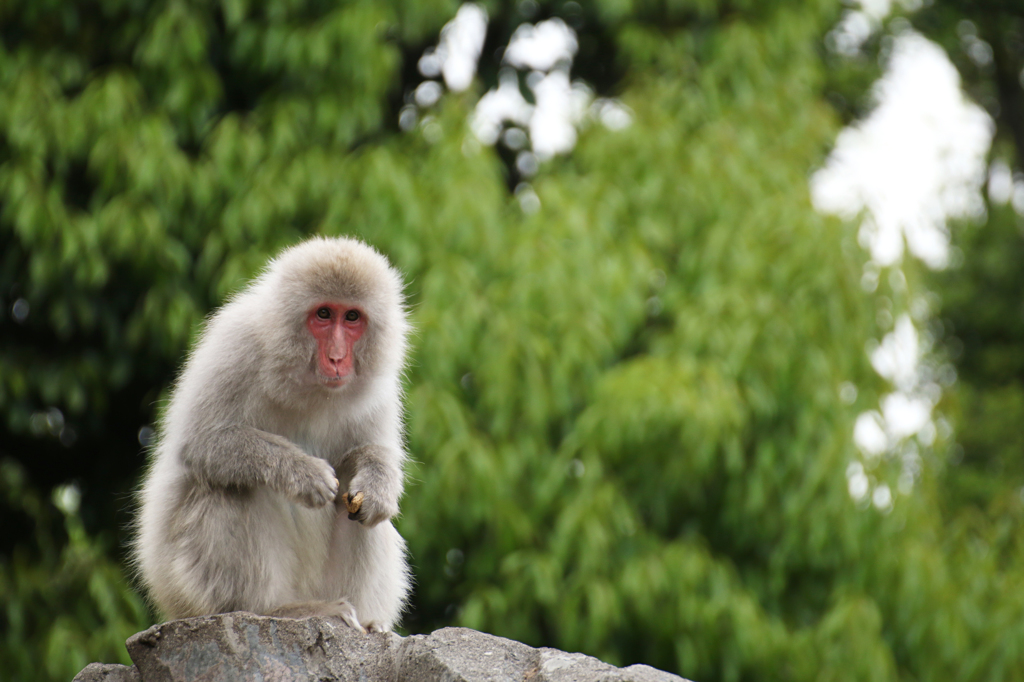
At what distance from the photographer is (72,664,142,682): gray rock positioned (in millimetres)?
3213

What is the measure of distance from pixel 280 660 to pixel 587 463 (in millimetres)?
2568

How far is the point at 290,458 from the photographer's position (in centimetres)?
332

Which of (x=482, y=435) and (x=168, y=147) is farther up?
(x=168, y=147)

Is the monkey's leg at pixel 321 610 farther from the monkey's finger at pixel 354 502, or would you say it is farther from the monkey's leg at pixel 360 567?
the monkey's finger at pixel 354 502

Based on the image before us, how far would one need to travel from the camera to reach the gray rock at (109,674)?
10.5ft

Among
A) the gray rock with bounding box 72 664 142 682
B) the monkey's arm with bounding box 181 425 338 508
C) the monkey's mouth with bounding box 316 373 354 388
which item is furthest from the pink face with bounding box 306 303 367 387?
the gray rock with bounding box 72 664 142 682

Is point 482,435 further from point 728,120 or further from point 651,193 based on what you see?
point 728,120

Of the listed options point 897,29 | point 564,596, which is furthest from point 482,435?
point 897,29

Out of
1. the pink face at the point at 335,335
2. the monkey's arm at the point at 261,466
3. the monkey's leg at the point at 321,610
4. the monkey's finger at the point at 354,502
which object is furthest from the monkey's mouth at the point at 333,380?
the monkey's leg at the point at 321,610

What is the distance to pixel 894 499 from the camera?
19.2 ft

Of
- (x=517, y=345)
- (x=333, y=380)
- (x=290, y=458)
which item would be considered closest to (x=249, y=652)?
(x=290, y=458)

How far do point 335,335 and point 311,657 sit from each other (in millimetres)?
988

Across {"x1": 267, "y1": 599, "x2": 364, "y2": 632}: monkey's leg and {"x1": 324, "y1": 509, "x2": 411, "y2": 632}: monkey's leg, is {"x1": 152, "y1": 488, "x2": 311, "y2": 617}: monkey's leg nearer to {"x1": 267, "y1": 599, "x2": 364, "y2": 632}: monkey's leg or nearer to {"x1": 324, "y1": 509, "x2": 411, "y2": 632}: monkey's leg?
{"x1": 267, "y1": 599, "x2": 364, "y2": 632}: monkey's leg

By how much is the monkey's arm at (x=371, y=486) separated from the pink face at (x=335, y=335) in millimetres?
269
